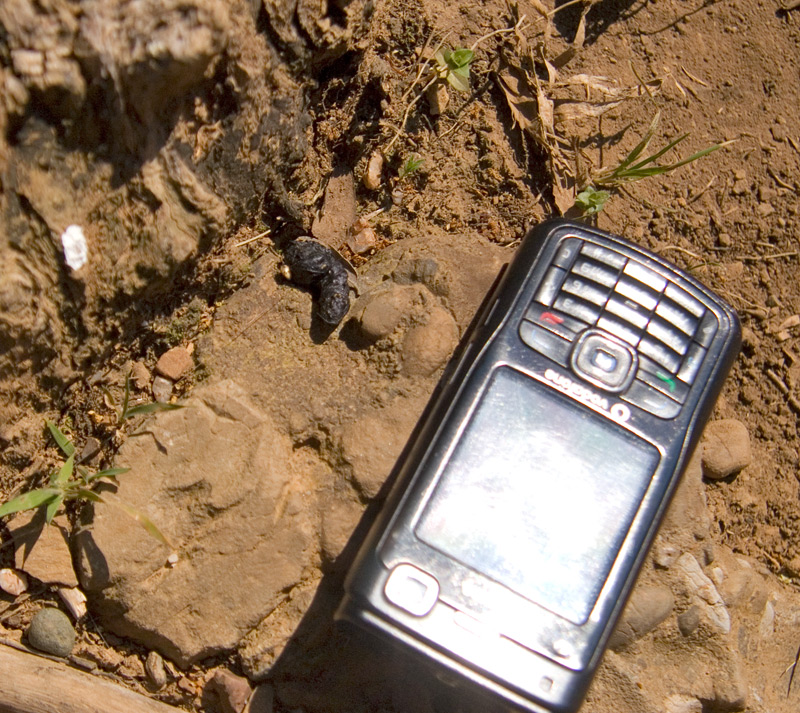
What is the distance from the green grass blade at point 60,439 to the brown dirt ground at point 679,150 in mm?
1085

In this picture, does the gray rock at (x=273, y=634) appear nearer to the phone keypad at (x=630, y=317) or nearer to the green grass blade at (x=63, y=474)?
the green grass blade at (x=63, y=474)

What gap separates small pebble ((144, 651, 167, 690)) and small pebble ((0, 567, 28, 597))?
0.51 meters

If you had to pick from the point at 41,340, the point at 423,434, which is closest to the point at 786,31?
the point at 423,434

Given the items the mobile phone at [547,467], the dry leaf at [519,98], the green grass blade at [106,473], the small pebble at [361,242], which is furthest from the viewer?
the dry leaf at [519,98]

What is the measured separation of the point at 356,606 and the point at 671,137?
257 centimetres

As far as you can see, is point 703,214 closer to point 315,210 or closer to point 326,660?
point 315,210

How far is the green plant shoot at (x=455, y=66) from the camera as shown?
305 centimetres

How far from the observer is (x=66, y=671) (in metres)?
2.53

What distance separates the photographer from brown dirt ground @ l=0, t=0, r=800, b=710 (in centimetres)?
311

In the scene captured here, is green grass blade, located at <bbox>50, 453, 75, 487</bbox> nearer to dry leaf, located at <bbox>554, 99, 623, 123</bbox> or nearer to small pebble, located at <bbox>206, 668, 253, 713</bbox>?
small pebble, located at <bbox>206, 668, 253, 713</bbox>

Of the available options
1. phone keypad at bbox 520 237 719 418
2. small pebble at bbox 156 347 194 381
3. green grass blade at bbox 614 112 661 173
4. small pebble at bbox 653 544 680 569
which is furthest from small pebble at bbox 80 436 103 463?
green grass blade at bbox 614 112 661 173

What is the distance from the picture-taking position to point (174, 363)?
9.00 feet

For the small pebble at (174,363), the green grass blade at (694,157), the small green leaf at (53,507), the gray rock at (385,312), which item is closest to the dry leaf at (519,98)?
the green grass blade at (694,157)

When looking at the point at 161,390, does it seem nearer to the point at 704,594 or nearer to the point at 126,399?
the point at 126,399
